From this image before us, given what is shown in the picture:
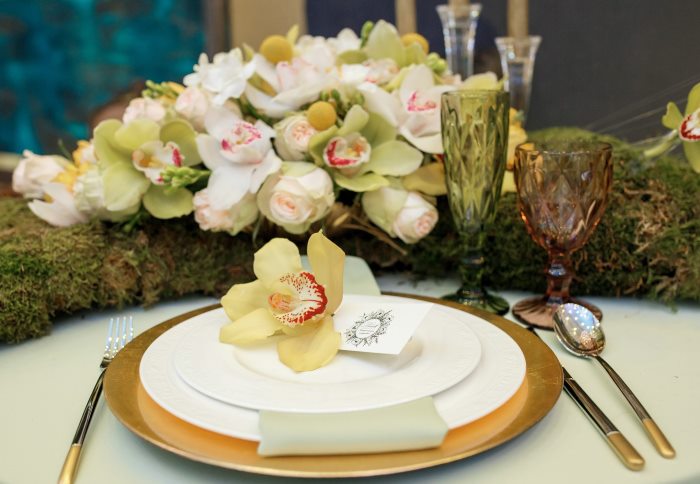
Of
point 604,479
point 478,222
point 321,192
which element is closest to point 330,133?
point 321,192

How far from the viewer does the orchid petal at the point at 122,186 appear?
3.00ft

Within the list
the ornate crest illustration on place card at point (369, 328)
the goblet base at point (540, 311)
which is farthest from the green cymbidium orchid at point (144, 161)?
the goblet base at point (540, 311)

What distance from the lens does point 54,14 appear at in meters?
3.20

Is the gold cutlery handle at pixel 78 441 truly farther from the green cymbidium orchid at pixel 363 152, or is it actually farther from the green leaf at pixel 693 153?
the green leaf at pixel 693 153

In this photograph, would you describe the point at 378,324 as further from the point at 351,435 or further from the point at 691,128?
the point at 691,128

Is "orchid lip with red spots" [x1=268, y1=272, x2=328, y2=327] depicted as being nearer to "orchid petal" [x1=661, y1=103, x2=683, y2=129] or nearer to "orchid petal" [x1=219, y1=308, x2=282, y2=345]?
"orchid petal" [x1=219, y1=308, x2=282, y2=345]

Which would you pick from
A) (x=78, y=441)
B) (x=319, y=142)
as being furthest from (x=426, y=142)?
(x=78, y=441)

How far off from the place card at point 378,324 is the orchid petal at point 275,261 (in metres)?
0.07

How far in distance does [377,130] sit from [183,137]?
0.26 m

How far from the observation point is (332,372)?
655 millimetres

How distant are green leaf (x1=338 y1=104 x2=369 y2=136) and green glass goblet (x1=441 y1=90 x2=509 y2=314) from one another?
0.33 ft

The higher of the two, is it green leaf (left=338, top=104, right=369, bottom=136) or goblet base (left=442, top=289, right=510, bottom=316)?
green leaf (left=338, top=104, right=369, bottom=136)

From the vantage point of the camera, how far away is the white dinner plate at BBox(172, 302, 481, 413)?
565 millimetres

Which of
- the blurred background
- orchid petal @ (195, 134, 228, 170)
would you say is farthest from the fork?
the blurred background
